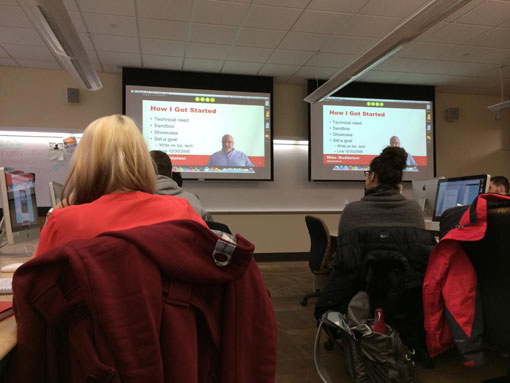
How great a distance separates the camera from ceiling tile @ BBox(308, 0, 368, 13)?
11.4 feet

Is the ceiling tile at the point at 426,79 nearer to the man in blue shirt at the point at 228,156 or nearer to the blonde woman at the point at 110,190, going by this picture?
the man in blue shirt at the point at 228,156

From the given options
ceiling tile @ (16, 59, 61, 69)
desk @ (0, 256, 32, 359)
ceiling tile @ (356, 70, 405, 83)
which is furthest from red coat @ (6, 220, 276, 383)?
ceiling tile @ (356, 70, 405, 83)

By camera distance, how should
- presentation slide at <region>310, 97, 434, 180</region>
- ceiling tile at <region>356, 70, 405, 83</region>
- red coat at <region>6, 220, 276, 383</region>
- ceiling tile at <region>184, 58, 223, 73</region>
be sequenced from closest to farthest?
1. red coat at <region>6, 220, 276, 383</region>
2. ceiling tile at <region>184, 58, 223, 73</region>
3. ceiling tile at <region>356, 70, 405, 83</region>
4. presentation slide at <region>310, 97, 434, 180</region>

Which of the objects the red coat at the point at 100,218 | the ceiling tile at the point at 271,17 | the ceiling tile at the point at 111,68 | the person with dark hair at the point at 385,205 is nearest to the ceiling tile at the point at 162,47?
the ceiling tile at the point at 111,68

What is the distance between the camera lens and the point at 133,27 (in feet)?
13.0

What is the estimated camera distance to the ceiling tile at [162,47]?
170 inches

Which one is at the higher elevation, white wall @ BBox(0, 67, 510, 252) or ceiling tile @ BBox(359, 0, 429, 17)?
ceiling tile @ BBox(359, 0, 429, 17)

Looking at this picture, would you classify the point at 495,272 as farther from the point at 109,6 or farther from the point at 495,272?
the point at 109,6

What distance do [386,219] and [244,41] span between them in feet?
10.4

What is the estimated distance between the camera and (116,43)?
433 centimetres

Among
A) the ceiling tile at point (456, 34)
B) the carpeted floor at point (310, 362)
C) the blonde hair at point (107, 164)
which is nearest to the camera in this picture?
the blonde hair at point (107, 164)

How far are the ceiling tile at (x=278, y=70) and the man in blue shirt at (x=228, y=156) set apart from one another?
3.47 ft

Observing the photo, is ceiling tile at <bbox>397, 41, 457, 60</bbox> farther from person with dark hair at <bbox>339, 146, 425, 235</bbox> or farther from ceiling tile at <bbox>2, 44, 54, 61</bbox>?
ceiling tile at <bbox>2, 44, 54, 61</bbox>

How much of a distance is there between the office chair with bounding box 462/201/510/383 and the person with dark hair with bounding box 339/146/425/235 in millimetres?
451
